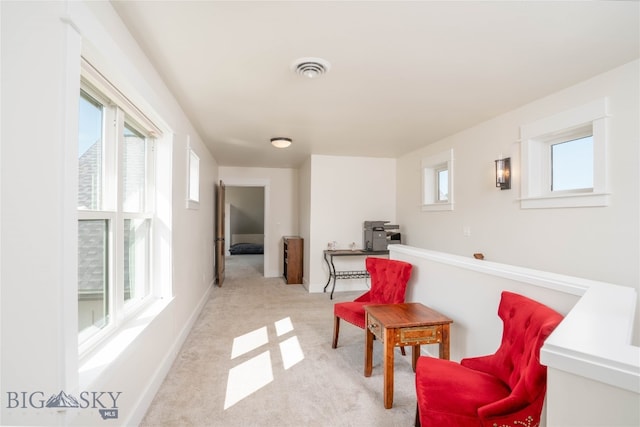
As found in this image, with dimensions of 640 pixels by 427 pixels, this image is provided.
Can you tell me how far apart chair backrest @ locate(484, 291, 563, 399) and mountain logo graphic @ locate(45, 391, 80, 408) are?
5.56 ft

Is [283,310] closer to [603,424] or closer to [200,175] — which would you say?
[200,175]

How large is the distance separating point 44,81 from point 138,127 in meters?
1.28

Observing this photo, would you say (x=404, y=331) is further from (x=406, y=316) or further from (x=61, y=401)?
(x=61, y=401)

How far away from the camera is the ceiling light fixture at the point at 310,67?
201cm

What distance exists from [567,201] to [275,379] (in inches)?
107

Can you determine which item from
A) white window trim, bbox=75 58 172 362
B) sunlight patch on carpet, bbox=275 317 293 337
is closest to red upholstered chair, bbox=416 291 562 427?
white window trim, bbox=75 58 172 362

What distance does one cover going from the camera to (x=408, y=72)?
219 centimetres

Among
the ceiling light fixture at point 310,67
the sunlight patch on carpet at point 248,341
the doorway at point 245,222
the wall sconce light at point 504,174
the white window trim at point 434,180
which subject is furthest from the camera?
the doorway at point 245,222

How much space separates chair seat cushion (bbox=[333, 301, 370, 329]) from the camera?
2.61 m

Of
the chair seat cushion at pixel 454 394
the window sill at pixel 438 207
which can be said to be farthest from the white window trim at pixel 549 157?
the chair seat cushion at pixel 454 394

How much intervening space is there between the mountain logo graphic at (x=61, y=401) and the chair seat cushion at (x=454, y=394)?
144 cm

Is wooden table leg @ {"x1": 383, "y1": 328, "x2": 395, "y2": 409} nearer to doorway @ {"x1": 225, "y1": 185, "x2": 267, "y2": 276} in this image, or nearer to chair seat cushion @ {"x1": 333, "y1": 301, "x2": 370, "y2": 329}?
chair seat cushion @ {"x1": 333, "y1": 301, "x2": 370, "y2": 329}

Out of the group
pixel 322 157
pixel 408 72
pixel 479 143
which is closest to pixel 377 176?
pixel 322 157

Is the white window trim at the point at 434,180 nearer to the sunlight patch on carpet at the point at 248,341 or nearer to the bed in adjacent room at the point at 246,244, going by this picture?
the sunlight patch on carpet at the point at 248,341
